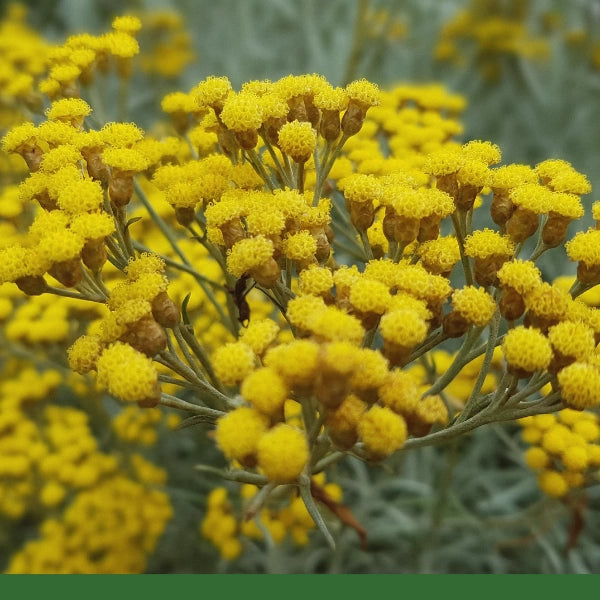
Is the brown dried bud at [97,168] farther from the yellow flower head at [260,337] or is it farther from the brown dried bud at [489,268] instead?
the brown dried bud at [489,268]

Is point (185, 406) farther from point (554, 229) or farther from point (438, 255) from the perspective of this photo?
point (554, 229)

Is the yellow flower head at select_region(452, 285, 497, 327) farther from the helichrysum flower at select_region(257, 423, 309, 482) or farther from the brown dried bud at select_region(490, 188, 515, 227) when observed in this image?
the helichrysum flower at select_region(257, 423, 309, 482)

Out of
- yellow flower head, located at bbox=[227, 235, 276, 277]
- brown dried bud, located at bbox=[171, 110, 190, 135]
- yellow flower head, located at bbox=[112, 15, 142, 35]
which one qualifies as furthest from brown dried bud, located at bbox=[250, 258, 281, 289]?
yellow flower head, located at bbox=[112, 15, 142, 35]

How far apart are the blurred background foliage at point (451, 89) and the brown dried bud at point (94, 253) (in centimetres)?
49

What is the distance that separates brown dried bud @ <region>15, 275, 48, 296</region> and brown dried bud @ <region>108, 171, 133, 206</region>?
0.14m

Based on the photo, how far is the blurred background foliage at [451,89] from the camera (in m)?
1.76

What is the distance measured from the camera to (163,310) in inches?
34.0

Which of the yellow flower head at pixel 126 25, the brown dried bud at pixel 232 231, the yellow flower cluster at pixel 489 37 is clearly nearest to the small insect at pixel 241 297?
the brown dried bud at pixel 232 231

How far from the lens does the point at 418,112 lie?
4.87ft

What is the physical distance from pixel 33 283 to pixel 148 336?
19cm

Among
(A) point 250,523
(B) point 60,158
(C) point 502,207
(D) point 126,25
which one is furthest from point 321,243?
(A) point 250,523

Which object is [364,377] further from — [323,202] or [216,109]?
[216,109]

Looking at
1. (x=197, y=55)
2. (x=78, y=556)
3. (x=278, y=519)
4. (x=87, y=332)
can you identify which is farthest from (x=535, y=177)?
(x=197, y=55)

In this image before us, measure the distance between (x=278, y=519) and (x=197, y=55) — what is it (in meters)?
2.19
